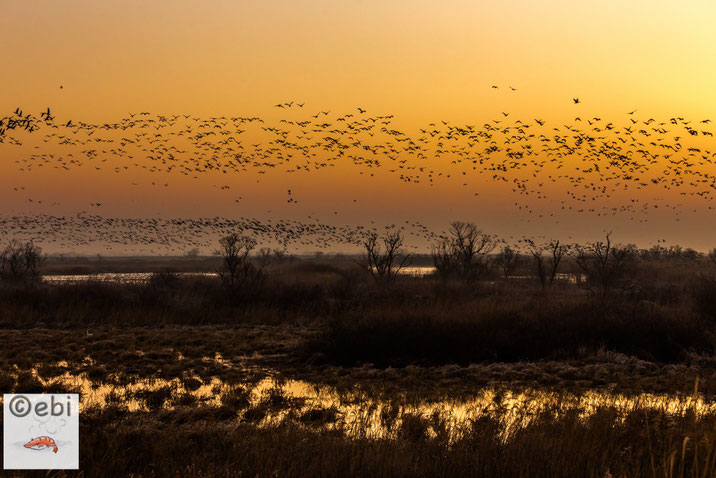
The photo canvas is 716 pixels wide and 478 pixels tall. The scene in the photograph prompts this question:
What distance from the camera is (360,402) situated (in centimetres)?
1236

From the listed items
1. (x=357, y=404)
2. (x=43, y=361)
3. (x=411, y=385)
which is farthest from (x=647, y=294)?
(x=43, y=361)

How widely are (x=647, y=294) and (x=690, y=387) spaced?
24451 millimetres

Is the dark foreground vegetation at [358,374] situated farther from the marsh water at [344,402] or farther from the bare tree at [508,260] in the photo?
the bare tree at [508,260]

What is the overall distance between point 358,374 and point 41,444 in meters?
8.73

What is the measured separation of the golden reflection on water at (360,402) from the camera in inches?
408

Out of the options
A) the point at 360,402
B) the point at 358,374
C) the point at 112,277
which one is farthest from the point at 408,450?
the point at 112,277

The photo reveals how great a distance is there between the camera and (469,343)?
19.2 meters

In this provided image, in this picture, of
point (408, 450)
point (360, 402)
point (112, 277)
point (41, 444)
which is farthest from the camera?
point (112, 277)

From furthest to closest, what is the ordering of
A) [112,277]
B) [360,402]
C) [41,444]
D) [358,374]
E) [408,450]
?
1. [112,277]
2. [358,374]
3. [360,402]
4. [41,444]
5. [408,450]

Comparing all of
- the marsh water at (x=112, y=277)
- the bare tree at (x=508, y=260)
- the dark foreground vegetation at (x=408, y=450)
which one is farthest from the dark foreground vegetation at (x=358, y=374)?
the bare tree at (x=508, y=260)

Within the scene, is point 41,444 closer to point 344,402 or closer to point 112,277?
point 344,402

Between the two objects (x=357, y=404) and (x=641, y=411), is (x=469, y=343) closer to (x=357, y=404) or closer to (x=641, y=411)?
(x=357, y=404)

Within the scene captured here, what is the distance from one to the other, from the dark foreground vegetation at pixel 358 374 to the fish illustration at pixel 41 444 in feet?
1.39

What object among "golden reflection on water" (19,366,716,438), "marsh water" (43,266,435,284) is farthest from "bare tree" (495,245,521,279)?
"golden reflection on water" (19,366,716,438)
